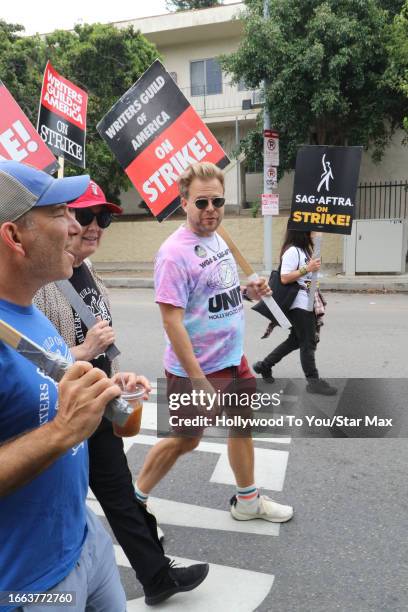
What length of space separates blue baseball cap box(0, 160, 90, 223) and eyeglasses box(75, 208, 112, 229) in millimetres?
923

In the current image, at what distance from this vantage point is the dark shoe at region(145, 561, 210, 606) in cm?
230

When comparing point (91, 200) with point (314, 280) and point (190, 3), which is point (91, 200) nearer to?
point (314, 280)

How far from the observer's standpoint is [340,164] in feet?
15.6

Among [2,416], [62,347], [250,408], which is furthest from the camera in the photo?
[250,408]

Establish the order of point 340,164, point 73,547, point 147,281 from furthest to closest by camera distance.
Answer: point 147,281 → point 340,164 → point 73,547

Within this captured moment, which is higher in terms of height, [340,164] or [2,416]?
[340,164]

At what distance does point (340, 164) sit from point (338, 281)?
6.94 m

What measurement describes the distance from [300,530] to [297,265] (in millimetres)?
2403

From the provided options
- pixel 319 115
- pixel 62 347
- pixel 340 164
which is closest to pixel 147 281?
pixel 319 115

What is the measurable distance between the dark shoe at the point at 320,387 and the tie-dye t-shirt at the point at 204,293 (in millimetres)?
2213

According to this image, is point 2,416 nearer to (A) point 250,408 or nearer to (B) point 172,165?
(A) point 250,408

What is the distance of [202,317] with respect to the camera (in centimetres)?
273

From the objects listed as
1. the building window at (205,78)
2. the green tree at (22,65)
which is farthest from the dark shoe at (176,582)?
Answer: the building window at (205,78)

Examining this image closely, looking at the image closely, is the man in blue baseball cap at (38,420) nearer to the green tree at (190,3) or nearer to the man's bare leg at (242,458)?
the man's bare leg at (242,458)
